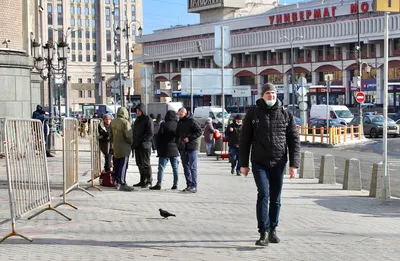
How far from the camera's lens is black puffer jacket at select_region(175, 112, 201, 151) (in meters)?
16.3

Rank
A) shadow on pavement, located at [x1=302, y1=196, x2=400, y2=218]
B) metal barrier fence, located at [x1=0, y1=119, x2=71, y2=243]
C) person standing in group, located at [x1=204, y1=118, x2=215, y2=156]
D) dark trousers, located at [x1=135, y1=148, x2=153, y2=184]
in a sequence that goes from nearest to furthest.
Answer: metal barrier fence, located at [x1=0, y1=119, x2=71, y2=243], shadow on pavement, located at [x1=302, y1=196, x2=400, y2=218], dark trousers, located at [x1=135, y1=148, x2=153, y2=184], person standing in group, located at [x1=204, y1=118, x2=215, y2=156]

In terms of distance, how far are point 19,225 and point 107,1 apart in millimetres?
139821

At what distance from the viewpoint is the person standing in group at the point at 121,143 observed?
53.6 ft

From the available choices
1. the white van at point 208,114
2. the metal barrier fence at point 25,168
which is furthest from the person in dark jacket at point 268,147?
the white van at point 208,114

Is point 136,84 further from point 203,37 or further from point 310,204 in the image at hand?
point 310,204

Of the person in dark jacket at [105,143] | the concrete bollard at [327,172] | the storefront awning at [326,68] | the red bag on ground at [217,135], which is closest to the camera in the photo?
the person in dark jacket at [105,143]

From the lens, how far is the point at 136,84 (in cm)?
14838

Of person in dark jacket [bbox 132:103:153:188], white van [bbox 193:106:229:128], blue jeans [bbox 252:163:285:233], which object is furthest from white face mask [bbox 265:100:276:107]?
white van [bbox 193:106:229:128]

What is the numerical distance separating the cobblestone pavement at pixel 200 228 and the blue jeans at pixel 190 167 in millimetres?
345

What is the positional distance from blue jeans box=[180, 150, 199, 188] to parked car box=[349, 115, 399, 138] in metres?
34.8

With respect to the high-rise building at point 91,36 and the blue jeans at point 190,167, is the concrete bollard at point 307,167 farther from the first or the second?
the high-rise building at point 91,36

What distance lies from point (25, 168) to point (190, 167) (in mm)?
6728

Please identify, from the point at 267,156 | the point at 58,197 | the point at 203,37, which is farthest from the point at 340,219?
the point at 203,37

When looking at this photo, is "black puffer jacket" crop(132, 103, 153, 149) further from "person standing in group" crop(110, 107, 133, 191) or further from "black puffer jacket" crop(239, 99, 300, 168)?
"black puffer jacket" crop(239, 99, 300, 168)
